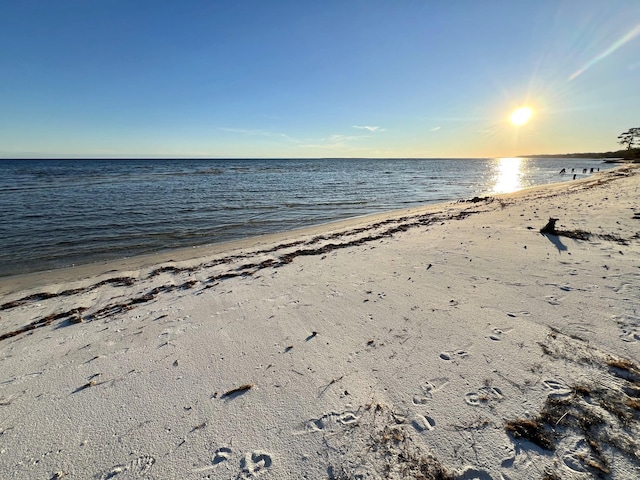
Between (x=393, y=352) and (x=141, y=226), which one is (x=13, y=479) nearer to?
(x=393, y=352)

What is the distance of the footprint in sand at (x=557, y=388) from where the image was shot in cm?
299

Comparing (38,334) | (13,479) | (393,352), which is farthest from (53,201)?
(393,352)

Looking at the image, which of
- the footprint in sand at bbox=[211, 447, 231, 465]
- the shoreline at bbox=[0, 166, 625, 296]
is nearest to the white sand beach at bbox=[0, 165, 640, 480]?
the footprint in sand at bbox=[211, 447, 231, 465]

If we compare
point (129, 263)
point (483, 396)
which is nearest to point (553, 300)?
point (483, 396)

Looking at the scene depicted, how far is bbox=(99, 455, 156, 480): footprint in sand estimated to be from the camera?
251 centimetres

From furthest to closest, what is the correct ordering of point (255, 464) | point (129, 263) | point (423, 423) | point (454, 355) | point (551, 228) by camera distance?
point (129, 263) < point (551, 228) < point (454, 355) < point (423, 423) < point (255, 464)

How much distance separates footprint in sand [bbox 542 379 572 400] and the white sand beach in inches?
0.7

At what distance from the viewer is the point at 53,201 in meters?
20.8

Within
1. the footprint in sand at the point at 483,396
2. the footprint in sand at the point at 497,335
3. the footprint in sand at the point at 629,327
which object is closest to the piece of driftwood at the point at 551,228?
the footprint in sand at the point at 629,327

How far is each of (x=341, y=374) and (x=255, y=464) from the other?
1358 millimetres

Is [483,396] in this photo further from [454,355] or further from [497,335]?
[497,335]

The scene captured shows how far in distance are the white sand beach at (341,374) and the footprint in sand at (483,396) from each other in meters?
0.02

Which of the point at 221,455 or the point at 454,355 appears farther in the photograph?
the point at 454,355

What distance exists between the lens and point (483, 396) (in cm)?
307
